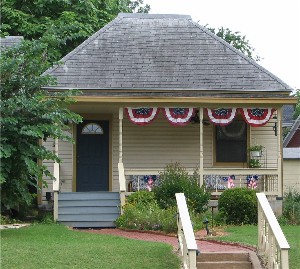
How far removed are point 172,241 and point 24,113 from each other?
12.8 feet

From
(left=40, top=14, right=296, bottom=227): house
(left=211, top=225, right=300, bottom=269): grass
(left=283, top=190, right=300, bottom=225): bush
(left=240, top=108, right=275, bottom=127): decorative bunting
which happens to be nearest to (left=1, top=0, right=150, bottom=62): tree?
(left=40, top=14, right=296, bottom=227): house

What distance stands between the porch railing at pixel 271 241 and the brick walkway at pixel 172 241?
2.50 feet

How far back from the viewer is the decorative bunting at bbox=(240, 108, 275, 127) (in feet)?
68.0

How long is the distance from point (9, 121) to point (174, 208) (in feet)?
18.2

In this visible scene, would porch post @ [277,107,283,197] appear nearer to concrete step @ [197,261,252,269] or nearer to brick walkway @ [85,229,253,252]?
brick walkway @ [85,229,253,252]

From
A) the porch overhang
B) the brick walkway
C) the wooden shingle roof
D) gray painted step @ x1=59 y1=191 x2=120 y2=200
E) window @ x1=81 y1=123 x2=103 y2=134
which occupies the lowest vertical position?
the brick walkway

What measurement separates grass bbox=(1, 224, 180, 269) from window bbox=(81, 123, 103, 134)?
7605 mm

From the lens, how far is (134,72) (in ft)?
70.5

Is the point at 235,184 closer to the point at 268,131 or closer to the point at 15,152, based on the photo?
the point at 268,131

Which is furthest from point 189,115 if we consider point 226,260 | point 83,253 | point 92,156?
point 83,253

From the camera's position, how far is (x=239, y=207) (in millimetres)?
18781

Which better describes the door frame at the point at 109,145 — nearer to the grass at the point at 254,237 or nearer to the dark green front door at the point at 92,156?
the dark green front door at the point at 92,156

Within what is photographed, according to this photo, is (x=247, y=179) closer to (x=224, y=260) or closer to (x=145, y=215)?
(x=145, y=215)

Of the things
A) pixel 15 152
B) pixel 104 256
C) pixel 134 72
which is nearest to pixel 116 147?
pixel 134 72
